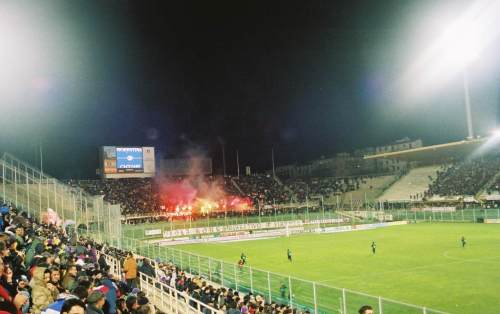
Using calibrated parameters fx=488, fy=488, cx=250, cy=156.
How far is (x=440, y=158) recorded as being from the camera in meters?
71.4

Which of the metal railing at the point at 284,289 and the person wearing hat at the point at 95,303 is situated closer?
the person wearing hat at the point at 95,303

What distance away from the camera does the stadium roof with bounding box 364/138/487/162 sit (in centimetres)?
6084

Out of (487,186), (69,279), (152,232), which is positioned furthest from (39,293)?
(487,186)

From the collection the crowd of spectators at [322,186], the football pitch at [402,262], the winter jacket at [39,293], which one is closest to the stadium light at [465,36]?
the football pitch at [402,262]

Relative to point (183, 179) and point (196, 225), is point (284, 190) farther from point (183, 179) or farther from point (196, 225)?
point (196, 225)

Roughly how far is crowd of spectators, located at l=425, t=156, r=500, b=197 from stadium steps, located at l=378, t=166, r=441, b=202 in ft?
7.63

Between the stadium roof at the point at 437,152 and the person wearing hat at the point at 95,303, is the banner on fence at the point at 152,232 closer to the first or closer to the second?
the stadium roof at the point at 437,152

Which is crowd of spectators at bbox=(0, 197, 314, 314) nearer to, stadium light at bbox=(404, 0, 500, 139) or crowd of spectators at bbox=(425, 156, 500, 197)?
stadium light at bbox=(404, 0, 500, 139)

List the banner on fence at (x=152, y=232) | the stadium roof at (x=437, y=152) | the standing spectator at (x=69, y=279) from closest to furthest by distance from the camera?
the standing spectator at (x=69, y=279)
the banner on fence at (x=152, y=232)
the stadium roof at (x=437, y=152)

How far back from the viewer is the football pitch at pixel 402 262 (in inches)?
749

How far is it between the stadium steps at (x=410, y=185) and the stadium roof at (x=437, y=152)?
6.11 feet

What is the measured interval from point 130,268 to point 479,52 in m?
39.5

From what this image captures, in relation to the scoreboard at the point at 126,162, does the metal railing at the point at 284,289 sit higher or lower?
lower

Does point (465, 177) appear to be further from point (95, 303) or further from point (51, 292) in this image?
point (95, 303)
